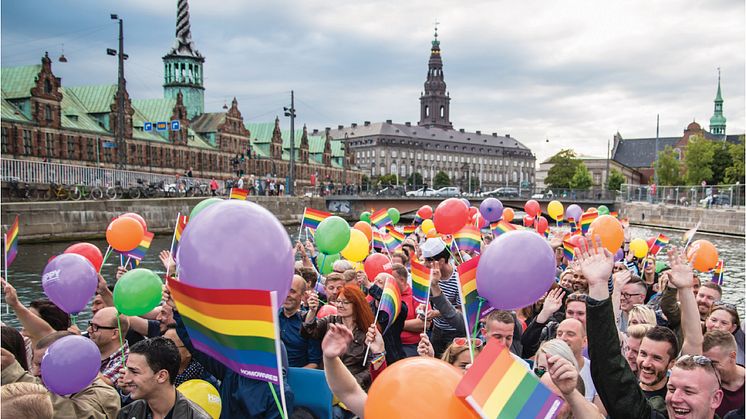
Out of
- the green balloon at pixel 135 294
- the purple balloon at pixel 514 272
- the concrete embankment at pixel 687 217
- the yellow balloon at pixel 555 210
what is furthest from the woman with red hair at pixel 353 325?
the concrete embankment at pixel 687 217

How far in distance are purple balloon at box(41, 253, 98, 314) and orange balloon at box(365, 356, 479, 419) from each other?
12.7 feet

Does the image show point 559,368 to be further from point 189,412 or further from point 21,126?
point 21,126

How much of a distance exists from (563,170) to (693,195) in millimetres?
60694

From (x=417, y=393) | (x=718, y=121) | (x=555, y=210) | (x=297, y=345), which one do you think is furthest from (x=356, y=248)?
(x=718, y=121)

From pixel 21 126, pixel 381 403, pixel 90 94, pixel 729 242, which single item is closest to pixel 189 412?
pixel 381 403

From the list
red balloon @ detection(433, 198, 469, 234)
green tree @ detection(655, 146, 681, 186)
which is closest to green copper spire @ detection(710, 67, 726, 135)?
green tree @ detection(655, 146, 681, 186)

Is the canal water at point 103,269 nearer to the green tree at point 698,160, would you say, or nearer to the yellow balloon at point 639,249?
the yellow balloon at point 639,249

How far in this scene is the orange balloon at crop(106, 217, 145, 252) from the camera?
285 inches

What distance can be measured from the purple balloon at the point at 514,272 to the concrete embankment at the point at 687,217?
101 ft

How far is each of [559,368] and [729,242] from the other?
3639 cm

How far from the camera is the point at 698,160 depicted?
6419 cm

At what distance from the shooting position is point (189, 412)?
133 inches

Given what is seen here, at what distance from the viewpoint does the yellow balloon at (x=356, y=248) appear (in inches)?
370

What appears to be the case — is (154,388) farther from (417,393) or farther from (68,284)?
(68,284)
